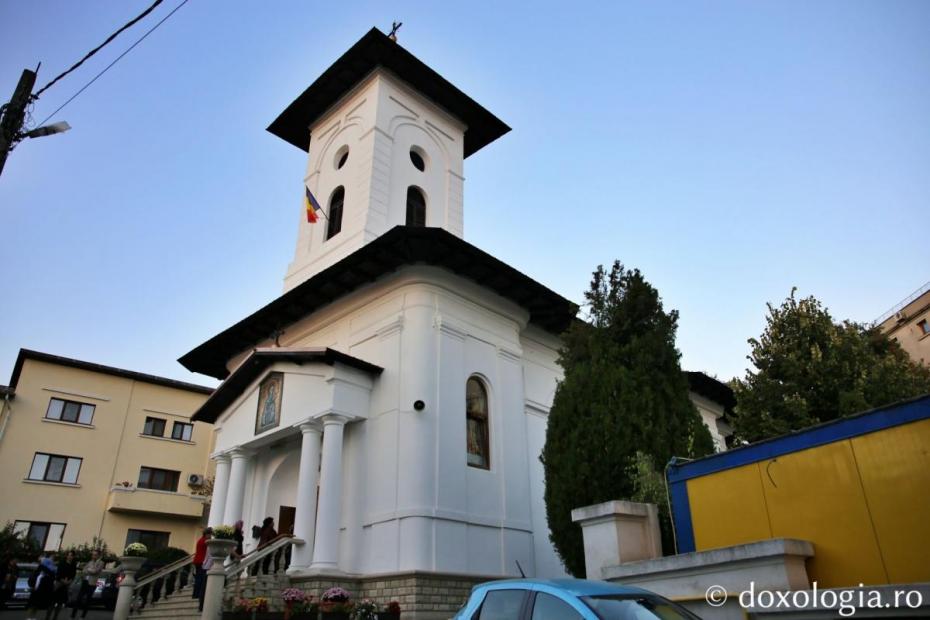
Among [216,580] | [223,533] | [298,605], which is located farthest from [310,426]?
[298,605]

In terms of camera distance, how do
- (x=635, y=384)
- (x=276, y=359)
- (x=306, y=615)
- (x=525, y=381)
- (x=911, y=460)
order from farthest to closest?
(x=525, y=381)
(x=276, y=359)
(x=306, y=615)
(x=635, y=384)
(x=911, y=460)

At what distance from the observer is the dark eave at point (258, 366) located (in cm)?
1448

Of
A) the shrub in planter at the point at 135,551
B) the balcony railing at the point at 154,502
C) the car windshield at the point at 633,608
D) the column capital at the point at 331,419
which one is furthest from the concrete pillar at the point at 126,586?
the balcony railing at the point at 154,502

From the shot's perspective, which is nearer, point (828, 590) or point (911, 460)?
point (828, 590)

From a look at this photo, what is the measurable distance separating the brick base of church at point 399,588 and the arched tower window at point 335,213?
11.0 metres

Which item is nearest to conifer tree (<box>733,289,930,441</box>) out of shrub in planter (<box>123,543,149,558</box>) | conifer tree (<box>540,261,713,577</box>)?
conifer tree (<box>540,261,713,577</box>)

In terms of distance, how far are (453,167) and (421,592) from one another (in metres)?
14.9

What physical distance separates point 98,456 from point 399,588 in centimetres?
2358

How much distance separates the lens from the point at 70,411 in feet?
100

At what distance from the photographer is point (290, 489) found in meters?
16.9

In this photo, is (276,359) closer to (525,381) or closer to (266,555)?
(266,555)

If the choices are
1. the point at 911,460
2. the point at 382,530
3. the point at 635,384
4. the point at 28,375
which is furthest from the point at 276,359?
the point at 28,375

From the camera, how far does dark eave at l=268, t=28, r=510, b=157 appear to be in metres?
21.6

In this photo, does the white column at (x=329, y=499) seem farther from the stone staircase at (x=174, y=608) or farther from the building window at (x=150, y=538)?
the building window at (x=150, y=538)
